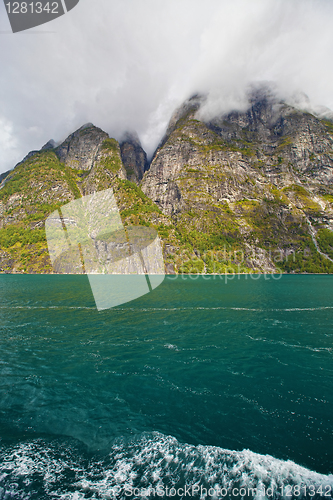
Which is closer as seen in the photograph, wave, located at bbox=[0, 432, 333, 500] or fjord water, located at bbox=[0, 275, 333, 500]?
Answer: wave, located at bbox=[0, 432, 333, 500]

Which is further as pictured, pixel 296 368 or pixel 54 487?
pixel 296 368

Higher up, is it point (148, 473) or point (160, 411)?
point (148, 473)

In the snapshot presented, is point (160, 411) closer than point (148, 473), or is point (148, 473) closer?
point (148, 473)

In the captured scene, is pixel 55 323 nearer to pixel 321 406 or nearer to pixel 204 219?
pixel 321 406

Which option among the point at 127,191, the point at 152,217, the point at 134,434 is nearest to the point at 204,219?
the point at 152,217
